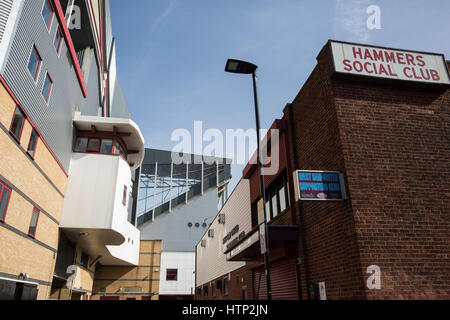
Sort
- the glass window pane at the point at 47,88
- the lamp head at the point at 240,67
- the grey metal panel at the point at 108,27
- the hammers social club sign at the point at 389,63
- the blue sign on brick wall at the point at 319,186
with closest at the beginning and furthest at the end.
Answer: the blue sign on brick wall at the point at 319,186, the lamp head at the point at 240,67, the hammers social club sign at the point at 389,63, the glass window pane at the point at 47,88, the grey metal panel at the point at 108,27

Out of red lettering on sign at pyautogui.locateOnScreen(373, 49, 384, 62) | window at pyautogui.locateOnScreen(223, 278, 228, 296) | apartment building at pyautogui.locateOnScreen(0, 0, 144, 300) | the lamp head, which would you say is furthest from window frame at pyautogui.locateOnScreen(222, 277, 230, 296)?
red lettering on sign at pyautogui.locateOnScreen(373, 49, 384, 62)

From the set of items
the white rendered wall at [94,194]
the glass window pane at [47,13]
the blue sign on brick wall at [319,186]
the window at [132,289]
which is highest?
the glass window pane at [47,13]

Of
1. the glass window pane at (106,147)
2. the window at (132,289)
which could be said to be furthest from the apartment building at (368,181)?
the window at (132,289)

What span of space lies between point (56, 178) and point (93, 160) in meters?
3.08

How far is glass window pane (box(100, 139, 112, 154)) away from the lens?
67.7 ft

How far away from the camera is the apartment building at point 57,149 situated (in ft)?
39.2

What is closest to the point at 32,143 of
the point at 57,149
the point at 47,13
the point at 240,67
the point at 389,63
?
the point at 57,149

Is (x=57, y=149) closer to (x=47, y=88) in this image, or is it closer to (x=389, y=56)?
(x=47, y=88)

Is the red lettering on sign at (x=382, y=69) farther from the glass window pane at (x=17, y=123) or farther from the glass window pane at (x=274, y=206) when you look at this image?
the glass window pane at (x=17, y=123)

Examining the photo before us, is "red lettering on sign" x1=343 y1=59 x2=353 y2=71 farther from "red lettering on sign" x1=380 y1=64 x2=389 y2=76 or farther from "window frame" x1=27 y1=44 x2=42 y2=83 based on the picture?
"window frame" x1=27 y1=44 x2=42 y2=83

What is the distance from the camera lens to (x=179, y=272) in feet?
140

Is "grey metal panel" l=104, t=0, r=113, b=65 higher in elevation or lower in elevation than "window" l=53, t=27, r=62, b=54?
higher

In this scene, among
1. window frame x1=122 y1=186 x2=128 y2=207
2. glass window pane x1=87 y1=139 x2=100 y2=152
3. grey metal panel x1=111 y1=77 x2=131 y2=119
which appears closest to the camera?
glass window pane x1=87 y1=139 x2=100 y2=152

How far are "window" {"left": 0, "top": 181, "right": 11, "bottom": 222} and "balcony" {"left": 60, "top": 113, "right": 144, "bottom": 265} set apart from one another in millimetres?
6872
